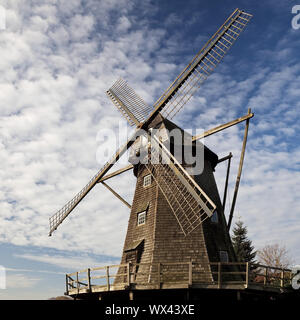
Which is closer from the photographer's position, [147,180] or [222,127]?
[222,127]

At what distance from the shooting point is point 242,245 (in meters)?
32.2

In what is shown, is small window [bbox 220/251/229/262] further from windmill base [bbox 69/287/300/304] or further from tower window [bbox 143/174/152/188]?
tower window [bbox 143/174/152/188]

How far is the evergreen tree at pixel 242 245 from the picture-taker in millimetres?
31656

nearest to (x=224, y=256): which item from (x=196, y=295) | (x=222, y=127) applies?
(x=196, y=295)

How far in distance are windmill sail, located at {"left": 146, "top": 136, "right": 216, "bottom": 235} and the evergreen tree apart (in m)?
17.9

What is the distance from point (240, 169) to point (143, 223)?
5.42 m

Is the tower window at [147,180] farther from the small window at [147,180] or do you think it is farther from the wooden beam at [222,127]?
the wooden beam at [222,127]

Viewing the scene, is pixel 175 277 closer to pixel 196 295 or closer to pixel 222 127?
pixel 196 295

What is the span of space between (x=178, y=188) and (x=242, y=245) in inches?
768

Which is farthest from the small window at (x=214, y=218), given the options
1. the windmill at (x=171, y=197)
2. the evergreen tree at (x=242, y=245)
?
the evergreen tree at (x=242, y=245)

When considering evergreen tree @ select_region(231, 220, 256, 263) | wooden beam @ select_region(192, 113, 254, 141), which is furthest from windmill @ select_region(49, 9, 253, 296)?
evergreen tree @ select_region(231, 220, 256, 263)

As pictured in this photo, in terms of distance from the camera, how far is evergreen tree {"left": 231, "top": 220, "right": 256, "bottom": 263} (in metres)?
31.7

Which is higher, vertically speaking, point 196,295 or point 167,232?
point 167,232
